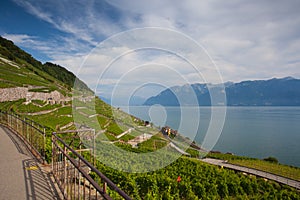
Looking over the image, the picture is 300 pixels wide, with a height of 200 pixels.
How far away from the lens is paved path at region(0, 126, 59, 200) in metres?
3.56

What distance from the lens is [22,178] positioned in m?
A: 4.23

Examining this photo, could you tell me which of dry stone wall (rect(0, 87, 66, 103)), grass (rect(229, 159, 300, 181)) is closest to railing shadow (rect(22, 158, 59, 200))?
dry stone wall (rect(0, 87, 66, 103))

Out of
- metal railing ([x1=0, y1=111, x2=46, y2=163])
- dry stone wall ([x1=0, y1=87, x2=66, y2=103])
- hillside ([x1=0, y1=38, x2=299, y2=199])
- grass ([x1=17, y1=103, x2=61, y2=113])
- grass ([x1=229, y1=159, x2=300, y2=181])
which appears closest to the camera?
metal railing ([x1=0, y1=111, x2=46, y2=163])

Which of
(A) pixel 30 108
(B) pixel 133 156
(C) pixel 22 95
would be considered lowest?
(B) pixel 133 156

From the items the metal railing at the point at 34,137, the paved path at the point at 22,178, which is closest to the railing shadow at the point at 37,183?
the paved path at the point at 22,178

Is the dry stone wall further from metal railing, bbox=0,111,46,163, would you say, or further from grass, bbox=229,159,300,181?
grass, bbox=229,159,300,181

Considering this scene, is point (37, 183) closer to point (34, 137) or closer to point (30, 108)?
point (34, 137)

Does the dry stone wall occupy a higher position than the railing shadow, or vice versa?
the dry stone wall

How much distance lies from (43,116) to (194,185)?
25008 mm

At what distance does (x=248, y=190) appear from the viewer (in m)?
13.5

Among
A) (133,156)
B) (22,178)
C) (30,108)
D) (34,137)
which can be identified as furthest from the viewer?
(30,108)

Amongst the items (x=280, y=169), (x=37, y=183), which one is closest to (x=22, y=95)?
(x=37, y=183)

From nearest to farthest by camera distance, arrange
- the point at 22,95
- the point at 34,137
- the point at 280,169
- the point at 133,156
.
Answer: the point at 34,137 < the point at 133,156 < the point at 280,169 < the point at 22,95

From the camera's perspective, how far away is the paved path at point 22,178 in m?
3.56
